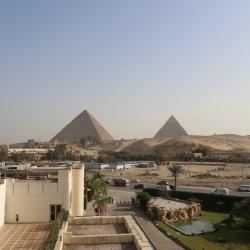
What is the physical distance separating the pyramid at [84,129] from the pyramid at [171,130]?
2337cm

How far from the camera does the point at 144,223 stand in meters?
22.5

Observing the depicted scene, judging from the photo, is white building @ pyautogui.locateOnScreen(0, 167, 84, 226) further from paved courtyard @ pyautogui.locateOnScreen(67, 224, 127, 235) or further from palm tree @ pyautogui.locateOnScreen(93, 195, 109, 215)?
palm tree @ pyautogui.locateOnScreen(93, 195, 109, 215)

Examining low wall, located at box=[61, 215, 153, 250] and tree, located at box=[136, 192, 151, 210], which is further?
tree, located at box=[136, 192, 151, 210]

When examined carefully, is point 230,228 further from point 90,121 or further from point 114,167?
point 90,121

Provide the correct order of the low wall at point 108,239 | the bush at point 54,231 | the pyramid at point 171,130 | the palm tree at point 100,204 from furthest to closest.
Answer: the pyramid at point 171,130, the palm tree at point 100,204, the low wall at point 108,239, the bush at point 54,231

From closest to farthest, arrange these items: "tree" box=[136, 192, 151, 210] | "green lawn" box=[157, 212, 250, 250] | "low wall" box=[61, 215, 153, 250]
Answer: "low wall" box=[61, 215, 153, 250]
"green lawn" box=[157, 212, 250, 250]
"tree" box=[136, 192, 151, 210]

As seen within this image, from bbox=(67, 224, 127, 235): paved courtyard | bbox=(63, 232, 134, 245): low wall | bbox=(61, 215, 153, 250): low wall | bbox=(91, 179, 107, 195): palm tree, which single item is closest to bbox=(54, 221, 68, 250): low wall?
bbox=(61, 215, 153, 250): low wall

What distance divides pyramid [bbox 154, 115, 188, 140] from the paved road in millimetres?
154206

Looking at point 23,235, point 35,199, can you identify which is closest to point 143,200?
point 35,199

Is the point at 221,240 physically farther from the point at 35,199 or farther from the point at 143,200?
the point at 35,199

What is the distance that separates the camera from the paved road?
56.9 feet

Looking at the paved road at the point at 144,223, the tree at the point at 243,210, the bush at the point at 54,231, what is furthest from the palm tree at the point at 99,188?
the tree at the point at 243,210

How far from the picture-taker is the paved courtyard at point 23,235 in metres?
16.8

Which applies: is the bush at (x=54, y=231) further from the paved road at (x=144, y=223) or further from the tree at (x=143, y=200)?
the tree at (x=143, y=200)
